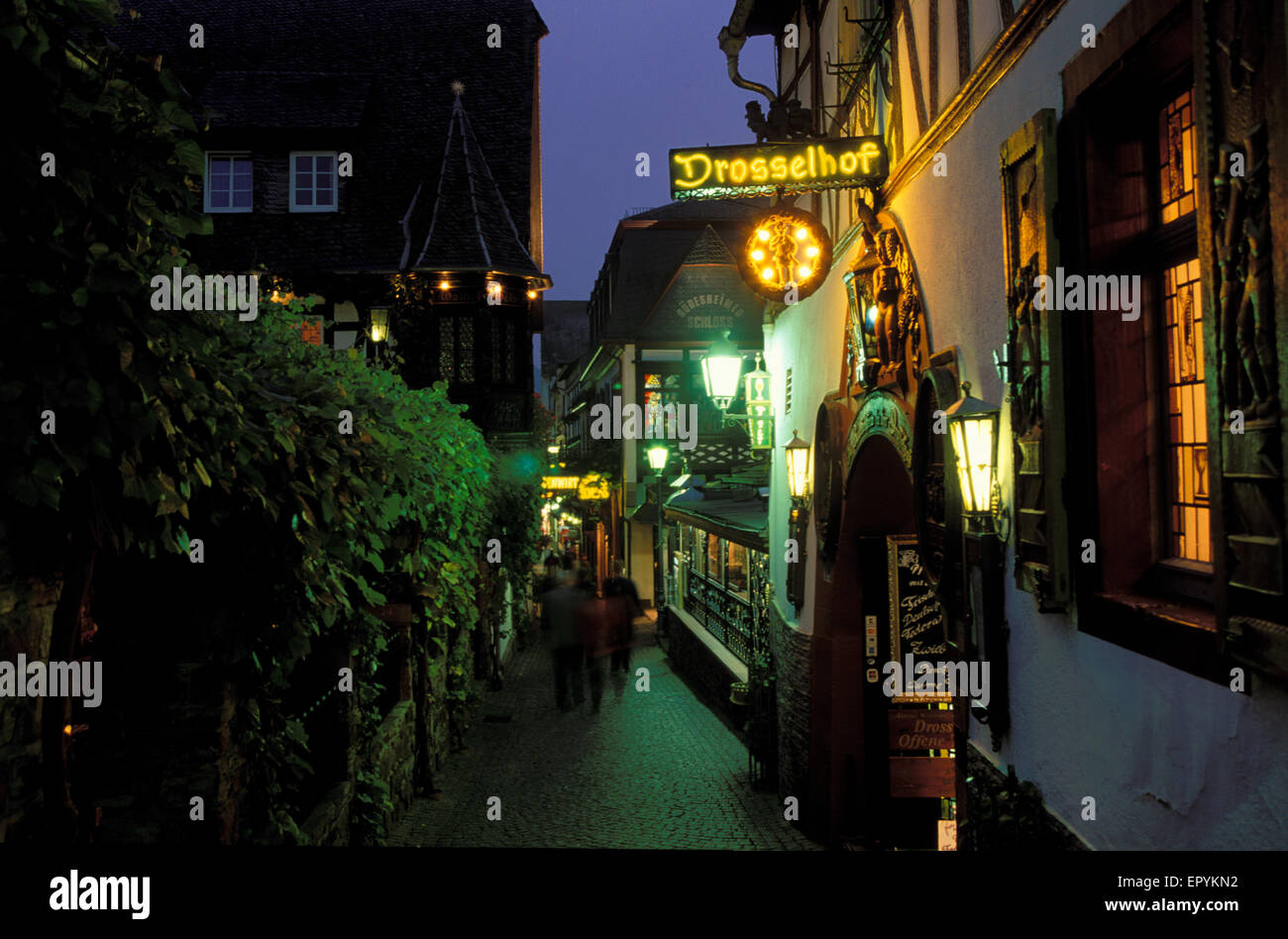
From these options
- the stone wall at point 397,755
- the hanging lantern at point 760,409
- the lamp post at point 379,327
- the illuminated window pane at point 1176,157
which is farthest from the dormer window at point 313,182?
the illuminated window pane at point 1176,157

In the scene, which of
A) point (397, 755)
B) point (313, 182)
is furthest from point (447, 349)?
point (397, 755)

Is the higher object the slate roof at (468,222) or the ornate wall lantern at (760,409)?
the slate roof at (468,222)

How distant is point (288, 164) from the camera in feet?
74.1

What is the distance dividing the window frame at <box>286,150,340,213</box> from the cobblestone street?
11558 mm

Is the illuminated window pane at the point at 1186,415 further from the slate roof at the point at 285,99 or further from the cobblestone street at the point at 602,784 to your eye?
the slate roof at the point at 285,99

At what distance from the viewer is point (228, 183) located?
22250mm

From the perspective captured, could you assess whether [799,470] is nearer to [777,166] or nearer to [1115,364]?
[777,166]

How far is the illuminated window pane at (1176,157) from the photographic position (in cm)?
393

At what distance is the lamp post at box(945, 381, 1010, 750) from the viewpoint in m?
5.17

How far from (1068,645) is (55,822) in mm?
4225

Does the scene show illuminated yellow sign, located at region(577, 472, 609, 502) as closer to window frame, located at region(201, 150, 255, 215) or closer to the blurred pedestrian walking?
window frame, located at region(201, 150, 255, 215)

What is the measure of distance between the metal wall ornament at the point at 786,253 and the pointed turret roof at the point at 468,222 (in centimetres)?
1254

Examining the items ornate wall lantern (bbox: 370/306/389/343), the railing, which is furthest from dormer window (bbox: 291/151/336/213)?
the railing
